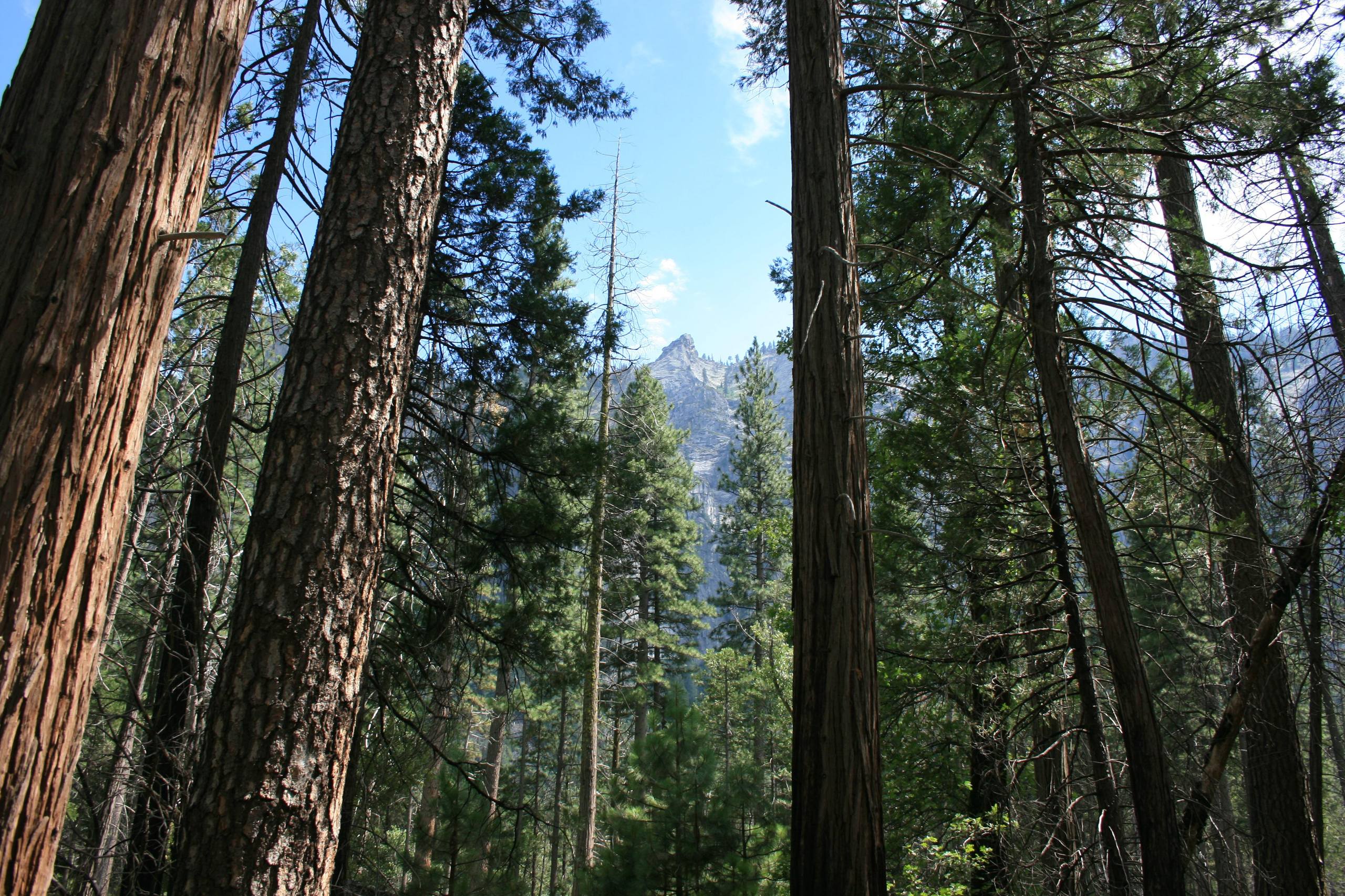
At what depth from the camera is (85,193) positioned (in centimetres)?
164

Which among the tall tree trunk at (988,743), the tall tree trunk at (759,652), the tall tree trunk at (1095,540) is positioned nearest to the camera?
the tall tree trunk at (1095,540)

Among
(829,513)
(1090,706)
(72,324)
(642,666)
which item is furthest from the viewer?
(642,666)

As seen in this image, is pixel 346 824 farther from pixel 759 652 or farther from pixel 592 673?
pixel 759 652

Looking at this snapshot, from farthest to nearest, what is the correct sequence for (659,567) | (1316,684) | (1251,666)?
(659,567), (1316,684), (1251,666)

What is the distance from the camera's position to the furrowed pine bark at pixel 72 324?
4.76ft

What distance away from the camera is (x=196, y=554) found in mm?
3725

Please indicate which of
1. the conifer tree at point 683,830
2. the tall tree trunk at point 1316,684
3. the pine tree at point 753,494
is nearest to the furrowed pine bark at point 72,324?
the tall tree trunk at point 1316,684

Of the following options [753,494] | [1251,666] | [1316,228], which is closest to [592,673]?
[1251,666]

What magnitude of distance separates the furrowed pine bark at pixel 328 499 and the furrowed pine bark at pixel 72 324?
30.8 inches

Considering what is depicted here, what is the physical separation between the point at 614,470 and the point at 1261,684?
7.02m

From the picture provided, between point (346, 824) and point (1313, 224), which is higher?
point (1313, 224)

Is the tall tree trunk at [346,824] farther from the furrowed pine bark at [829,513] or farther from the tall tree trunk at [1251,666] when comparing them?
the tall tree trunk at [1251,666]

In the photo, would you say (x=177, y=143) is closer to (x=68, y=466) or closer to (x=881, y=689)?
(x=68, y=466)

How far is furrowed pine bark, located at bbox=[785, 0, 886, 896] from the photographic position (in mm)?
2584
